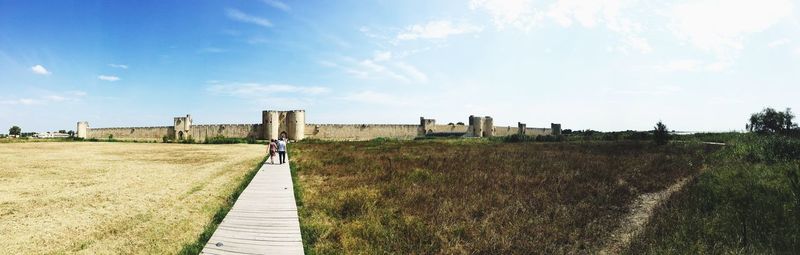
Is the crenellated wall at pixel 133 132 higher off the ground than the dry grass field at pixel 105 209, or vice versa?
the crenellated wall at pixel 133 132

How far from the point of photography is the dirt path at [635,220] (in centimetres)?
615

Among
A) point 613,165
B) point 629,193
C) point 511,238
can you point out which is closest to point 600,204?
point 629,193

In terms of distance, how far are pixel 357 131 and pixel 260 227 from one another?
48678 millimetres

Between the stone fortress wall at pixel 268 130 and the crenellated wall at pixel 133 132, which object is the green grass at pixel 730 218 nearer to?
the stone fortress wall at pixel 268 130

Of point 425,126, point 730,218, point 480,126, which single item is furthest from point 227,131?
point 730,218

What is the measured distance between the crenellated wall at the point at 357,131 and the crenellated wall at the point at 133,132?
16637 millimetres

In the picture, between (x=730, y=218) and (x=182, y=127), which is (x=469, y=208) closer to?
(x=730, y=218)

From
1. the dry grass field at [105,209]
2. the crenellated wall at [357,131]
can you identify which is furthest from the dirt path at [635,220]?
the crenellated wall at [357,131]

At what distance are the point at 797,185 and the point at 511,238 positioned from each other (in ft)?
23.6

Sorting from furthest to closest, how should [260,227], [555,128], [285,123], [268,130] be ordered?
[555,128] → [285,123] → [268,130] → [260,227]

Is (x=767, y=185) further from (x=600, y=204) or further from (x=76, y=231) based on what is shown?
(x=76, y=231)

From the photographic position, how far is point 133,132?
48.3 m

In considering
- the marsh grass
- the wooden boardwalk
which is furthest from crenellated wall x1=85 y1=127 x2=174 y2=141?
the wooden boardwalk

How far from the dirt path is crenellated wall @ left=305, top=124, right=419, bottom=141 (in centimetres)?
4537
